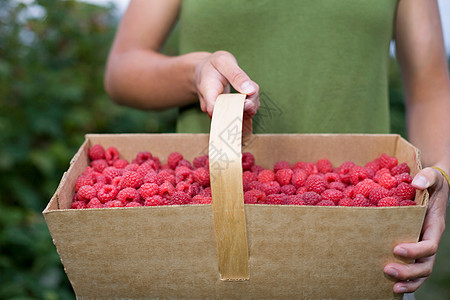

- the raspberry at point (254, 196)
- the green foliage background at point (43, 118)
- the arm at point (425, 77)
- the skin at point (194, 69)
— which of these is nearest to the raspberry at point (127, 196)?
the raspberry at point (254, 196)

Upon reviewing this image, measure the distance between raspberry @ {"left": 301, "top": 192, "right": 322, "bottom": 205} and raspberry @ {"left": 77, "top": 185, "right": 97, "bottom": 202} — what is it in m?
0.41

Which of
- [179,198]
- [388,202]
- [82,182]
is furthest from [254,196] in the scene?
[82,182]

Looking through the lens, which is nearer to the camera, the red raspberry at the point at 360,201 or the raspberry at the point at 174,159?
the red raspberry at the point at 360,201

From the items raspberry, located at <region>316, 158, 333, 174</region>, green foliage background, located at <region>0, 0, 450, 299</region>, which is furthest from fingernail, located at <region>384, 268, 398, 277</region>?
green foliage background, located at <region>0, 0, 450, 299</region>

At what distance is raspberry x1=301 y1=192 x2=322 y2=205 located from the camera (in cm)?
83

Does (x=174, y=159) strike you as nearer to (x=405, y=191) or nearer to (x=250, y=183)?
(x=250, y=183)

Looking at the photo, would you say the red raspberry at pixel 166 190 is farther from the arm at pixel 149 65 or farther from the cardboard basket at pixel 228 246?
the arm at pixel 149 65

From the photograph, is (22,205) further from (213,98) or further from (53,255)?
(213,98)

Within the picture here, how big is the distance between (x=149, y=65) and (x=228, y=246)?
2.12 ft

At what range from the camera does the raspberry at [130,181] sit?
2.91ft

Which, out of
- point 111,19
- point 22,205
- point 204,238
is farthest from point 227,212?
point 111,19

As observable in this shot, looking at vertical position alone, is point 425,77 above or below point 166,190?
above

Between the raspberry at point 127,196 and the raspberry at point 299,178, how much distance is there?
34cm

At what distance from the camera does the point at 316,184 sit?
Result: 35.4 inches
